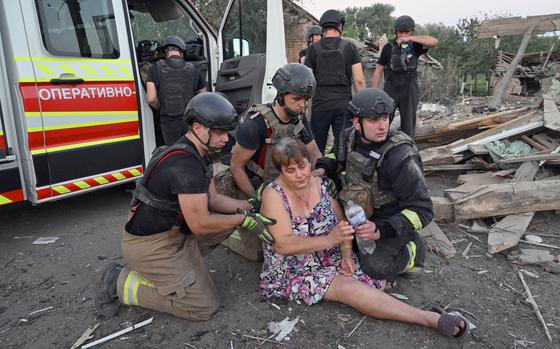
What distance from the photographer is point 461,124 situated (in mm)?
6113

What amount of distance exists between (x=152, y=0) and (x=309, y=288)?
4341 millimetres

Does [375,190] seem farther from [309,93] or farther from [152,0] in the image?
[152,0]

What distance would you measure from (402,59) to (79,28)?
11.6 ft

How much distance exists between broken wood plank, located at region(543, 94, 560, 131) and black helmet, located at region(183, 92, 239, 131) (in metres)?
4.53

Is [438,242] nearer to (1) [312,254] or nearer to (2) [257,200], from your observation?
(1) [312,254]

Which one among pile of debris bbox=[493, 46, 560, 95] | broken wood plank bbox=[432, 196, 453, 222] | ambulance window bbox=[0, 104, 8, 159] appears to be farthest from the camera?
pile of debris bbox=[493, 46, 560, 95]

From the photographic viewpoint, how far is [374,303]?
2486 millimetres

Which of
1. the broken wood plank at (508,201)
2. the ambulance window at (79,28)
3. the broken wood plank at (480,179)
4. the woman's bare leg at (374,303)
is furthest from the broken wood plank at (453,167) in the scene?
the ambulance window at (79,28)

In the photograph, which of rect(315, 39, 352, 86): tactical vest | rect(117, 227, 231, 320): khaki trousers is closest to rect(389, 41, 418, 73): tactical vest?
rect(315, 39, 352, 86): tactical vest

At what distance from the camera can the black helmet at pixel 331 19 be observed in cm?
443

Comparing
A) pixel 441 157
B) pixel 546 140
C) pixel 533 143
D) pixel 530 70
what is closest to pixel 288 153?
pixel 441 157

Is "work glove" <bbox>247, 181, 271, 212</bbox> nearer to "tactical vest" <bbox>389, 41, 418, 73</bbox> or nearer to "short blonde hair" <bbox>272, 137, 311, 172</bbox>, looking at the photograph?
"short blonde hair" <bbox>272, 137, 311, 172</bbox>

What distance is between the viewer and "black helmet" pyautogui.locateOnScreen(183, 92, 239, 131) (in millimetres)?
2397

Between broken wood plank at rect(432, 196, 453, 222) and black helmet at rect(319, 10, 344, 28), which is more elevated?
black helmet at rect(319, 10, 344, 28)
